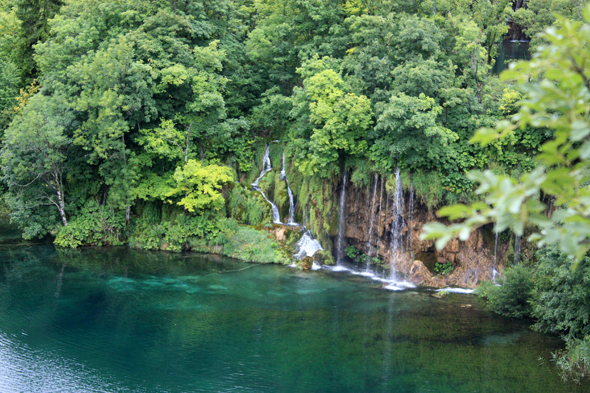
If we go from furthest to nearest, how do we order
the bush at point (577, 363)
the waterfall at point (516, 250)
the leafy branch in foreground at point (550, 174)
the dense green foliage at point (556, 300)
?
the waterfall at point (516, 250), the dense green foliage at point (556, 300), the bush at point (577, 363), the leafy branch in foreground at point (550, 174)

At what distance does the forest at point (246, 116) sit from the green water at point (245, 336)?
8.99ft

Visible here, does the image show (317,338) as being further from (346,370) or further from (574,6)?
(574,6)

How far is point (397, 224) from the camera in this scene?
19625 mm

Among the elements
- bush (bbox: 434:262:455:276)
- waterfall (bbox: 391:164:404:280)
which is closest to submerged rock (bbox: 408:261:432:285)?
bush (bbox: 434:262:455:276)

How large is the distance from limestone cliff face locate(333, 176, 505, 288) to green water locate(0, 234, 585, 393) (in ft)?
4.22

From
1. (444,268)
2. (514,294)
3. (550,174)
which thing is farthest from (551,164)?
(444,268)

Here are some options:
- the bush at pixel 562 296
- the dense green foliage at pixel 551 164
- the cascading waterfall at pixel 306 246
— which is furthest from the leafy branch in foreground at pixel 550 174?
the cascading waterfall at pixel 306 246

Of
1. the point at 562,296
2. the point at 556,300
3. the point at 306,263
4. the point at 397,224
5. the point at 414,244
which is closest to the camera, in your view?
the point at 562,296

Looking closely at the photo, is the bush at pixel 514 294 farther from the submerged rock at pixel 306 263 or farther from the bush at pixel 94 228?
the bush at pixel 94 228

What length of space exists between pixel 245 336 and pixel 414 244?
27.1 ft

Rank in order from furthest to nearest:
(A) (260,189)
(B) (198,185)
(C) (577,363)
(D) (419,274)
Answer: (A) (260,189) < (B) (198,185) < (D) (419,274) < (C) (577,363)

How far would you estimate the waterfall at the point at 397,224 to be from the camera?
63.4 feet

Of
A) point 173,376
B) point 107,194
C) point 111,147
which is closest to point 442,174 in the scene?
point 173,376

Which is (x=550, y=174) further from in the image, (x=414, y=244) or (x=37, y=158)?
(x=37, y=158)
